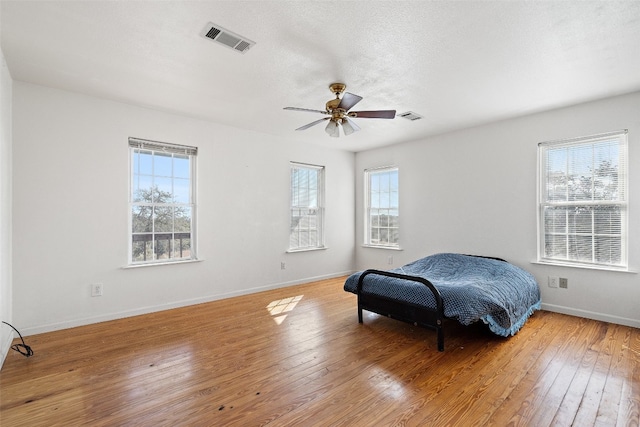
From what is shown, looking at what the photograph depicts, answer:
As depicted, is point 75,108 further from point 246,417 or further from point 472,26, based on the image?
point 472,26

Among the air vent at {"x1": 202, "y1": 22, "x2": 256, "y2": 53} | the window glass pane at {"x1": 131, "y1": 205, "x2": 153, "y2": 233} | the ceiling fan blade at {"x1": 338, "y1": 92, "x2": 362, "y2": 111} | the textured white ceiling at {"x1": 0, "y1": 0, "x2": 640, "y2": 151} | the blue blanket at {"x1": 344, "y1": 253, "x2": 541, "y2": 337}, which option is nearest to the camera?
the textured white ceiling at {"x1": 0, "y1": 0, "x2": 640, "y2": 151}

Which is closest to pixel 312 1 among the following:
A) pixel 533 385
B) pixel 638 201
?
pixel 533 385

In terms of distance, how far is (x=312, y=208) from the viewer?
5953 millimetres

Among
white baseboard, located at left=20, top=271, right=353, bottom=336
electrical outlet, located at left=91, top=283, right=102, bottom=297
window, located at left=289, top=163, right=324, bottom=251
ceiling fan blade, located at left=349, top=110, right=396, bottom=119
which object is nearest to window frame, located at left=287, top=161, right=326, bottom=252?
window, located at left=289, top=163, right=324, bottom=251

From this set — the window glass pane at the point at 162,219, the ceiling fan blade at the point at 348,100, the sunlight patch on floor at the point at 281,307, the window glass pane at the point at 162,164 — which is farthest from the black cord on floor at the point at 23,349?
the ceiling fan blade at the point at 348,100

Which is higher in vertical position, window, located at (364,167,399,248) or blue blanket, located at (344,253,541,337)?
window, located at (364,167,399,248)

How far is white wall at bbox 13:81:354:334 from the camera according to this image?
3.30 meters

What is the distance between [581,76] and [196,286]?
505cm

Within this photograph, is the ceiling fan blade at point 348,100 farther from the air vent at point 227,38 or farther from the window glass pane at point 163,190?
the window glass pane at point 163,190

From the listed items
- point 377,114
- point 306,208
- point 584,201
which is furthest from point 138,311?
point 584,201

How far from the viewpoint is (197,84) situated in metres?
3.28

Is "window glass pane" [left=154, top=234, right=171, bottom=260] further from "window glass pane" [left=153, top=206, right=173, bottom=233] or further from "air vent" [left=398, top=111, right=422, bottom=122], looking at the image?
"air vent" [left=398, top=111, right=422, bottom=122]

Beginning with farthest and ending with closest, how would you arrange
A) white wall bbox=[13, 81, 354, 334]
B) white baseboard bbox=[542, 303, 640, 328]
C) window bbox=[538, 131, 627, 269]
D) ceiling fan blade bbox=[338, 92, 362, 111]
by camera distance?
window bbox=[538, 131, 627, 269] → white baseboard bbox=[542, 303, 640, 328] → white wall bbox=[13, 81, 354, 334] → ceiling fan blade bbox=[338, 92, 362, 111]

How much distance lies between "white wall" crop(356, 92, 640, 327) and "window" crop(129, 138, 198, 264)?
346 cm
